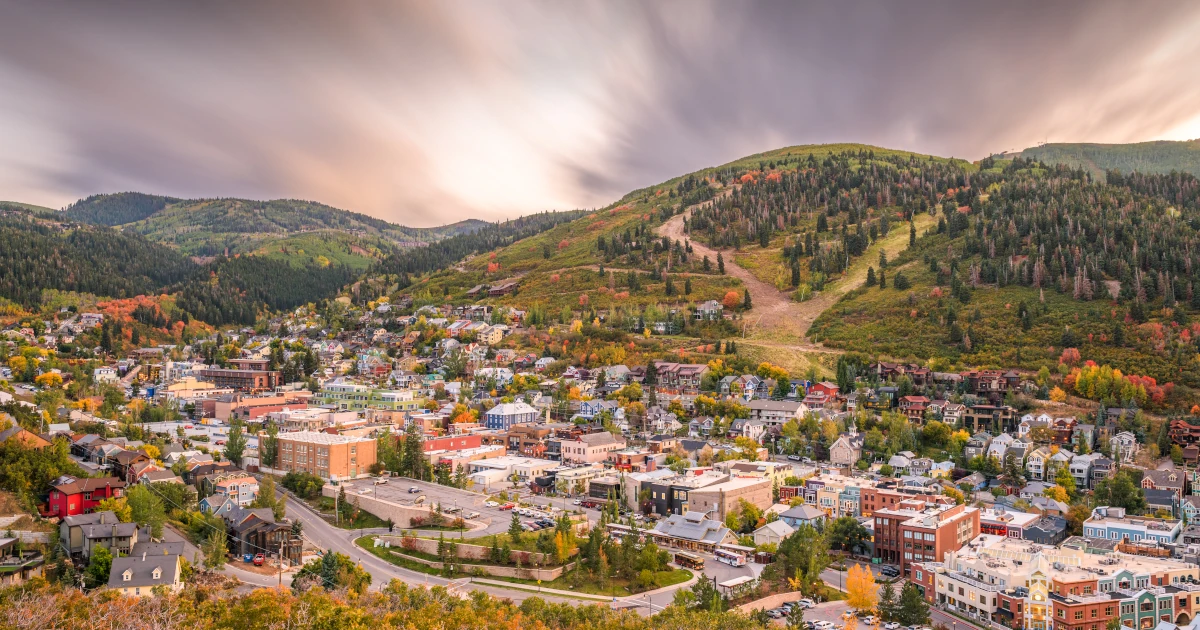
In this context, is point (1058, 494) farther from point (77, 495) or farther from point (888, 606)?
point (77, 495)

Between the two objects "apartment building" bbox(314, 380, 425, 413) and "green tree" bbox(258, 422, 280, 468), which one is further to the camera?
"apartment building" bbox(314, 380, 425, 413)

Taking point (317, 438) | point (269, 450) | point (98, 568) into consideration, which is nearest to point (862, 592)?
point (98, 568)

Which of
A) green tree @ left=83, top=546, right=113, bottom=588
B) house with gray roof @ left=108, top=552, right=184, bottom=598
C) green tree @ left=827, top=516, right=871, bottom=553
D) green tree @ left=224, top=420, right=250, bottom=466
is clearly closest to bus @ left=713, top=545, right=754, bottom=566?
green tree @ left=827, top=516, right=871, bottom=553

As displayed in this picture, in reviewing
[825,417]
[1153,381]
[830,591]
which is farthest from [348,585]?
[1153,381]

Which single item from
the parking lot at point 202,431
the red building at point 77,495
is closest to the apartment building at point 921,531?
the red building at point 77,495

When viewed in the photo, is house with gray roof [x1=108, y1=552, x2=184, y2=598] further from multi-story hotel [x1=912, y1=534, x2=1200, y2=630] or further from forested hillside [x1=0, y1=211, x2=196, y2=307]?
forested hillside [x1=0, y1=211, x2=196, y2=307]

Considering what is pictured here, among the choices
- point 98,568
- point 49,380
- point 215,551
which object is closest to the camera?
point 98,568
